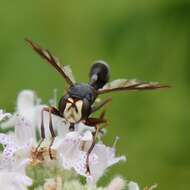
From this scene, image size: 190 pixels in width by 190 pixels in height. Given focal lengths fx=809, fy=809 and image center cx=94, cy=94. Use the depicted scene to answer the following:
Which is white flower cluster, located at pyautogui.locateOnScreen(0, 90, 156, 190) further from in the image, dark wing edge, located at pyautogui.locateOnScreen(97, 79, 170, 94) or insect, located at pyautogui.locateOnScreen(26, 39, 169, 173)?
dark wing edge, located at pyautogui.locateOnScreen(97, 79, 170, 94)

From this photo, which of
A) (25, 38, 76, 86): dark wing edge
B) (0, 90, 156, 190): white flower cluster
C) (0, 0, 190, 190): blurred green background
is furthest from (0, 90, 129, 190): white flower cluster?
(0, 0, 190, 190): blurred green background

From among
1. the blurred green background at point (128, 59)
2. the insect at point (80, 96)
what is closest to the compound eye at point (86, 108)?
the insect at point (80, 96)

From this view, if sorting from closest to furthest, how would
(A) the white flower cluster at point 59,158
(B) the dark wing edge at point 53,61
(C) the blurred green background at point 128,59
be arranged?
(A) the white flower cluster at point 59,158
(B) the dark wing edge at point 53,61
(C) the blurred green background at point 128,59

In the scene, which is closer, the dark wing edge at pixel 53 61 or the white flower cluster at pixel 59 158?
the white flower cluster at pixel 59 158

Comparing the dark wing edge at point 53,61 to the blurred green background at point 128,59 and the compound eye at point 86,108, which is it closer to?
the compound eye at point 86,108

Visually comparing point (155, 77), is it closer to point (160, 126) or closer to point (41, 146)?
point (160, 126)

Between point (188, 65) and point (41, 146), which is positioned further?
point (188, 65)

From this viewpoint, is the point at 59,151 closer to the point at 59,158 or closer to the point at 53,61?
the point at 59,158

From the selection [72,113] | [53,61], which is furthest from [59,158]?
[53,61]

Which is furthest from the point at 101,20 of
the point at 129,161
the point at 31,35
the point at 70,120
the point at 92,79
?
the point at 70,120
